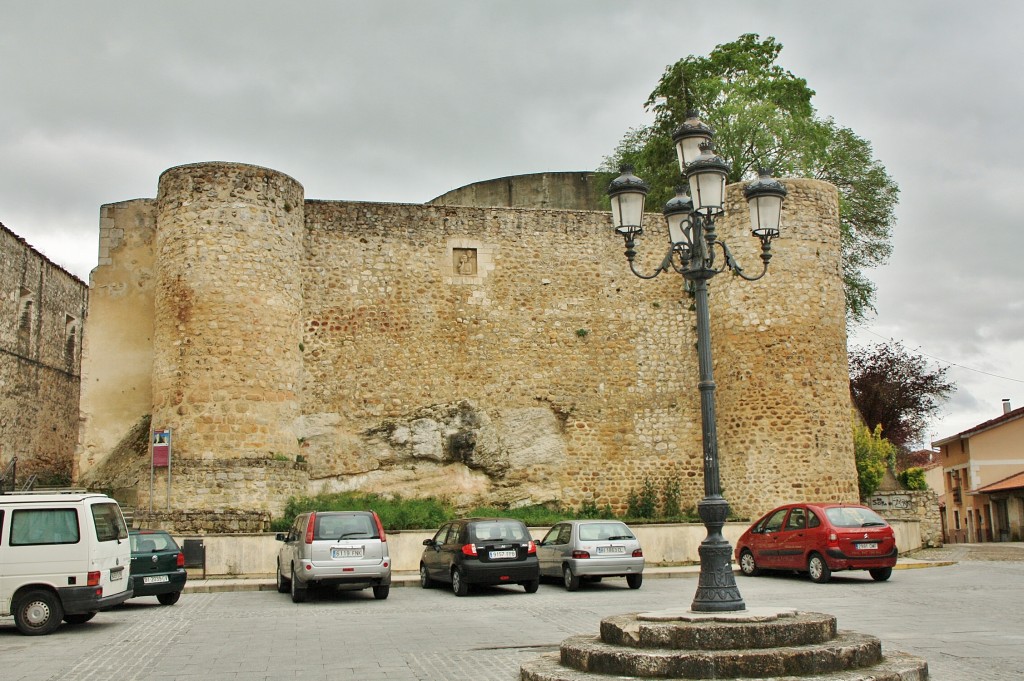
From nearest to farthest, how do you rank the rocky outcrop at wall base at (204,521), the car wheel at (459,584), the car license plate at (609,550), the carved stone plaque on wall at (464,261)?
the car wheel at (459,584), the car license plate at (609,550), the rocky outcrop at wall base at (204,521), the carved stone plaque on wall at (464,261)

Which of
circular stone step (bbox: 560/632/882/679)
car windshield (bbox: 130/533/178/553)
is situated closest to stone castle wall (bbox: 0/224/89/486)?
car windshield (bbox: 130/533/178/553)

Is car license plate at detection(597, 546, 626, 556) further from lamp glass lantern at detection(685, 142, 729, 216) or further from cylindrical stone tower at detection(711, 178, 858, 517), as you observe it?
lamp glass lantern at detection(685, 142, 729, 216)

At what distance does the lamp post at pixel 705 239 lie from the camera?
856 centimetres

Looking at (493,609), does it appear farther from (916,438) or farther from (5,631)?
(916,438)

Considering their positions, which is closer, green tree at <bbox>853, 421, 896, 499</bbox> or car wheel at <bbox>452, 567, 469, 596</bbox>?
car wheel at <bbox>452, 567, 469, 596</bbox>

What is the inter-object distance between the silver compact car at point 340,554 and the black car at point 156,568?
68.9 inches

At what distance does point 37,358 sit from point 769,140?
23.1 m

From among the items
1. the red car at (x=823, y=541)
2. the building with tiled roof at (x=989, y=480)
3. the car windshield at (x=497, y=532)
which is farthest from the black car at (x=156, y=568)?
the building with tiled roof at (x=989, y=480)

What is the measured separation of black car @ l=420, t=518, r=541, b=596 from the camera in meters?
15.6

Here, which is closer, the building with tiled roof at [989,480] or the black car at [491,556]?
the black car at [491,556]

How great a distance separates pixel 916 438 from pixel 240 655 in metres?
37.6

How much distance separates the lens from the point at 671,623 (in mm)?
7828

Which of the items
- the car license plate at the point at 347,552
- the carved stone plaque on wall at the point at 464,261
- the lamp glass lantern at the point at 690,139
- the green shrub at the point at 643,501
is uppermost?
the carved stone plaque on wall at the point at 464,261

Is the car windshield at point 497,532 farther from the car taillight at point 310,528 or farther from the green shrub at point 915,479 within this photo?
the green shrub at point 915,479
